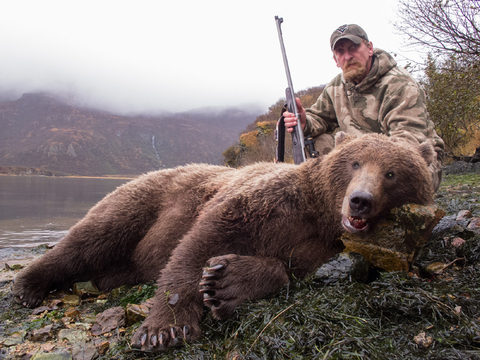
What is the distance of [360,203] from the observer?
7.26 feet

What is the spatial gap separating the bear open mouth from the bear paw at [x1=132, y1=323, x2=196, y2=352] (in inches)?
52.7

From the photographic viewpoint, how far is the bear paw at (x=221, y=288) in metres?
2.19

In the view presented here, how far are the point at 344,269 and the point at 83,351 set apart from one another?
1928mm

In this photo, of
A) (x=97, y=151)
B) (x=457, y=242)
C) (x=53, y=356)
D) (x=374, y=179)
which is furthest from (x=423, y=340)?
(x=97, y=151)

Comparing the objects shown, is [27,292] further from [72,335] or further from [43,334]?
[72,335]

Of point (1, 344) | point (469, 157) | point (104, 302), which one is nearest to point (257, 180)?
point (104, 302)

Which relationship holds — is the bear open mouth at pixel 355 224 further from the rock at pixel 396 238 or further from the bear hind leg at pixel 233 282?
the bear hind leg at pixel 233 282

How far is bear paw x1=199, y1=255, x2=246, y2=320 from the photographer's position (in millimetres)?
2186

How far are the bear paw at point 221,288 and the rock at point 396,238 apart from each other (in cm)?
93

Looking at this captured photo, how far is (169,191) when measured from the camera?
3613mm

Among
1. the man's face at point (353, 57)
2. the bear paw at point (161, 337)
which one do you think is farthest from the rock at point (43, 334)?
the man's face at point (353, 57)

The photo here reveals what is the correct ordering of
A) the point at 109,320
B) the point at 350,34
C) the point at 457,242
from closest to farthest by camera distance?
the point at 109,320 < the point at 457,242 < the point at 350,34

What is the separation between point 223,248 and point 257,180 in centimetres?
69

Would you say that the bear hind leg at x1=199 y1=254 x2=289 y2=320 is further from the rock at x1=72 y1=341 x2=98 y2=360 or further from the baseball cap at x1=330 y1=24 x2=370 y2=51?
the baseball cap at x1=330 y1=24 x2=370 y2=51
